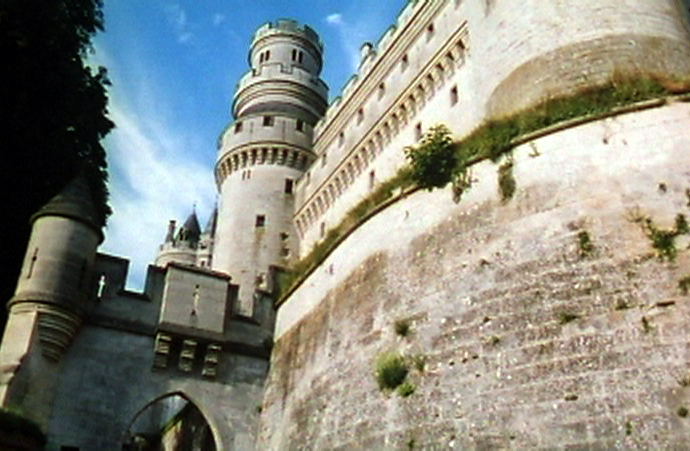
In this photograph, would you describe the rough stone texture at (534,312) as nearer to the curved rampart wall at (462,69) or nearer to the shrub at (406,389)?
the shrub at (406,389)

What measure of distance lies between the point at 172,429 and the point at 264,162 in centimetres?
1088

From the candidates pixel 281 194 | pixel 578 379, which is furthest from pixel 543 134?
pixel 281 194

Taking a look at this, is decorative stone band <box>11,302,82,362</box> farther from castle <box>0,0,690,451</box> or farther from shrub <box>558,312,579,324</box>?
shrub <box>558,312,579,324</box>

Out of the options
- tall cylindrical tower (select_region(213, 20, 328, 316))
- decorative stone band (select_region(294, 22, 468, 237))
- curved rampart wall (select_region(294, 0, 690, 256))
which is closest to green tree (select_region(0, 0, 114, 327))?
tall cylindrical tower (select_region(213, 20, 328, 316))

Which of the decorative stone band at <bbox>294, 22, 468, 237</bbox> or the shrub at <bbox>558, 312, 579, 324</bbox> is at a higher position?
the decorative stone band at <bbox>294, 22, 468, 237</bbox>

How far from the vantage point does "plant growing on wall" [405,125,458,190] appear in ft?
44.1

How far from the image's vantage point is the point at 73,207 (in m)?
16.0

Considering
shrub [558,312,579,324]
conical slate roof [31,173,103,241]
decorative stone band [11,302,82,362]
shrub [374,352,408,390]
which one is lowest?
shrub [374,352,408,390]

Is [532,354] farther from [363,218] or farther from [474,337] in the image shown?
[363,218]

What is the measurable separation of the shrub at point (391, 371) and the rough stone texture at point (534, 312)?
12.5 inches

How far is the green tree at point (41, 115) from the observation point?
17797 millimetres

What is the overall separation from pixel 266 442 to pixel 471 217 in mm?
7963

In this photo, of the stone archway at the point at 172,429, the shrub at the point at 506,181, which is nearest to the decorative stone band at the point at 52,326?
the stone archway at the point at 172,429

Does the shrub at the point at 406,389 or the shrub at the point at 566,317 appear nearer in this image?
the shrub at the point at 566,317
